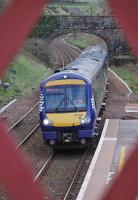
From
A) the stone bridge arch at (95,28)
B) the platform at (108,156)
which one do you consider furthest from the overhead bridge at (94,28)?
the platform at (108,156)

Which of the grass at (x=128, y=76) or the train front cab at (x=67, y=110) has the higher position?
the train front cab at (x=67, y=110)

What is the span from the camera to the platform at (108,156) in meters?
11.6

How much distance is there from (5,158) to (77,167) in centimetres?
1433

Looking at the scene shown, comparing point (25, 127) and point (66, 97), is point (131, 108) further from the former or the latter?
point (66, 97)

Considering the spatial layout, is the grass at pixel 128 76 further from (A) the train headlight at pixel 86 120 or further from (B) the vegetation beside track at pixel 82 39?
(B) the vegetation beside track at pixel 82 39

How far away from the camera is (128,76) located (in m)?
44.1

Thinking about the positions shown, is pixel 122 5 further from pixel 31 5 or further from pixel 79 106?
pixel 79 106

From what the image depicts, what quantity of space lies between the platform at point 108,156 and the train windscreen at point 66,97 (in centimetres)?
143

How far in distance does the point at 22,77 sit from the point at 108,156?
78.7 feet

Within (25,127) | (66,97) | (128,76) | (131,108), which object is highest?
(66,97)

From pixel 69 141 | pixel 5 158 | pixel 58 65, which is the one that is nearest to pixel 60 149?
pixel 69 141

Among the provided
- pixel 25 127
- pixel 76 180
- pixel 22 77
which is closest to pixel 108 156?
pixel 76 180

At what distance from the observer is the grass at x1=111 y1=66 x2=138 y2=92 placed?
37.9 meters

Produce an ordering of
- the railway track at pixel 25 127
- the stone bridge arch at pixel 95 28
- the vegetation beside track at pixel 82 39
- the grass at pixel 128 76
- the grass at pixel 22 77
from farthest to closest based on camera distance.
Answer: the vegetation beside track at pixel 82 39 → the stone bridge arch at pixel 95 28 → the grass at pixel 128 76 → the grass at pixel 22 77 → the railway track at pixel 25 127
